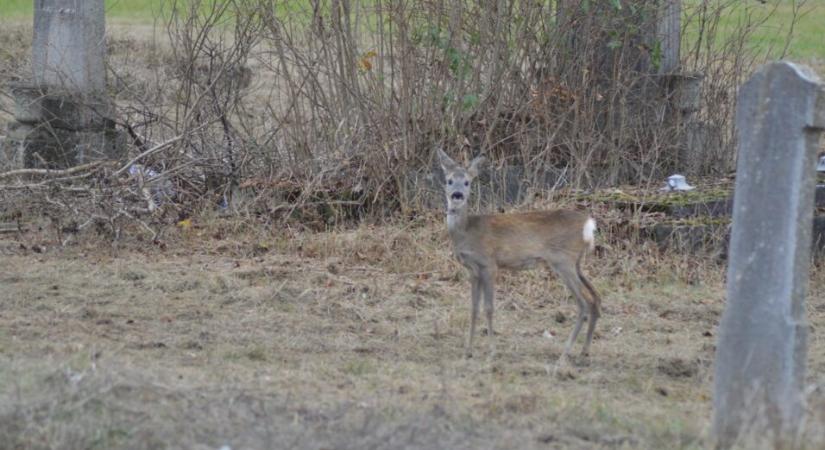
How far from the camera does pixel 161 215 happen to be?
1095 centimetres

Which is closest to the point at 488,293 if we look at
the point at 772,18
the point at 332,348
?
the point at 332,348

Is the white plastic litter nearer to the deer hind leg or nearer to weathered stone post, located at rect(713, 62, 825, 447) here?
the deer hind leg

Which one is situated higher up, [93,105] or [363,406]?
[93,105]

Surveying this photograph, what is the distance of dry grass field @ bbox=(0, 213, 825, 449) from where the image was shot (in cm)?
565

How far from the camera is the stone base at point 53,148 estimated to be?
11.7 meters

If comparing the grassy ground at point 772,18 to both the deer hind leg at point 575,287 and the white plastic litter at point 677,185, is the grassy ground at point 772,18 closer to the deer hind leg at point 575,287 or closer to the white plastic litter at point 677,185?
the white plastic litter at point 677,185

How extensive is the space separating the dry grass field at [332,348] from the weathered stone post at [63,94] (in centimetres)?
145

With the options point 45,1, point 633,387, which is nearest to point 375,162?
point 45,1

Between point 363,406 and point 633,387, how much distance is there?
1.74 m

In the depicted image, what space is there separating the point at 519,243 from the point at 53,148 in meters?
5.34

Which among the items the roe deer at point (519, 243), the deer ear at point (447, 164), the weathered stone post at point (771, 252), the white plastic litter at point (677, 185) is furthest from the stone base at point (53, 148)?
the weathered stone post at point (771, 252)

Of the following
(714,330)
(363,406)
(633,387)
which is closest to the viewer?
(363,406)

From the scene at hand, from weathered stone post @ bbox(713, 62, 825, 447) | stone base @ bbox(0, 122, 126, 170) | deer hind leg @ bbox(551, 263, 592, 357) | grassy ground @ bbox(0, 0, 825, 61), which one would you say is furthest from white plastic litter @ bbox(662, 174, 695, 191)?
grassy ground @ bbox(0, 0, 825, 61)

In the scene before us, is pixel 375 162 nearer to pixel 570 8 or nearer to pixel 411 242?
pixel 411 242
